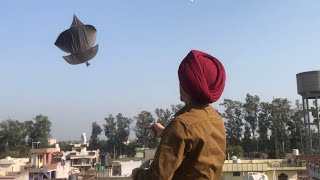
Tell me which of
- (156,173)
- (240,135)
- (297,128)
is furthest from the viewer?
(240,135)

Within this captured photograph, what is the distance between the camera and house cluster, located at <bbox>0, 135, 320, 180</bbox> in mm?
20219

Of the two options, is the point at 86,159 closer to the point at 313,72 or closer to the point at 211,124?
the point at 313,72

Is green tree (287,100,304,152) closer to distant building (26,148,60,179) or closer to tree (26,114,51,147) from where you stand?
distant building (26,148,60,179)

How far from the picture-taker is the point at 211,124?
1468mm

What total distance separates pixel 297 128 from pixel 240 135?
7530 millimetres

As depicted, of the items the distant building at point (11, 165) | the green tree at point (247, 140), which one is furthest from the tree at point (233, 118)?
the distant building at point (11, 165)

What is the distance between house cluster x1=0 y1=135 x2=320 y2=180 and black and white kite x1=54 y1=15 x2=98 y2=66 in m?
3.77

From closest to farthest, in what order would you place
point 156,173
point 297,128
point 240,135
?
point 156,173, point 297,128, point 240,135

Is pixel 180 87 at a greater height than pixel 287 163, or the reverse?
pixel 180 87

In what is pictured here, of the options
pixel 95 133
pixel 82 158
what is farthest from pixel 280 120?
pixel 95 133

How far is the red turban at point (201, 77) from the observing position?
1.46 metres

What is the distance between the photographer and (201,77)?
1458 mm

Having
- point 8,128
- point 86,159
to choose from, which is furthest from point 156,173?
point 8,128

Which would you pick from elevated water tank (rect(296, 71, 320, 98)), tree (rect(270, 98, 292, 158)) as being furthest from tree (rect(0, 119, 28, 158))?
elevated water tank (rect(296, 71, 320, 98))
